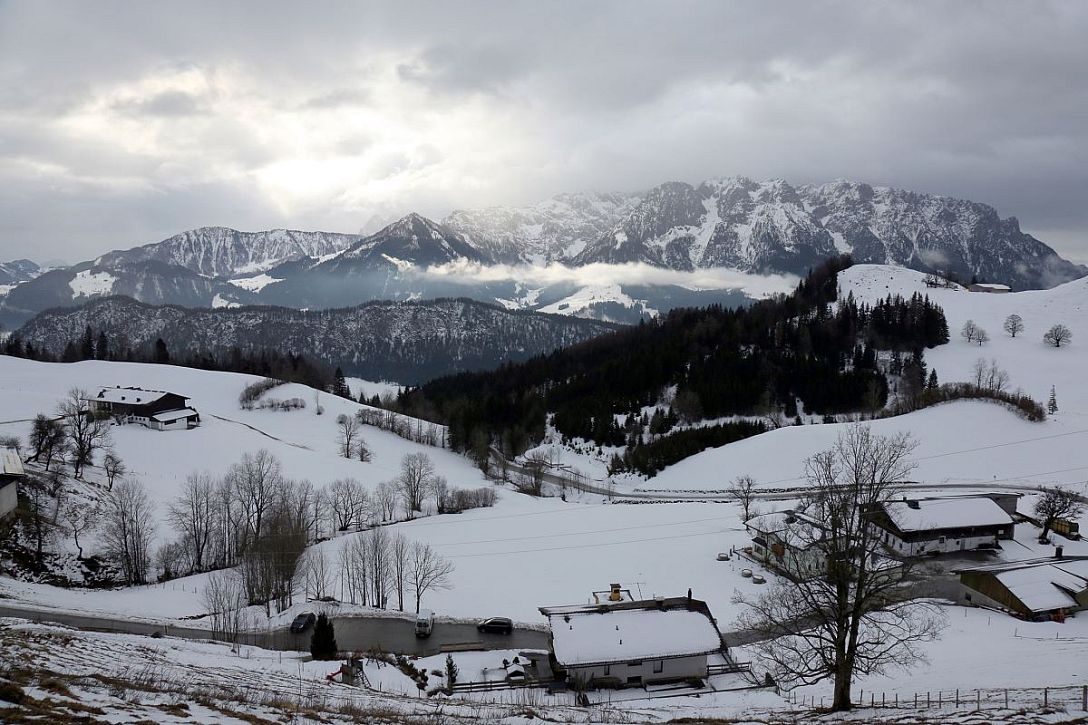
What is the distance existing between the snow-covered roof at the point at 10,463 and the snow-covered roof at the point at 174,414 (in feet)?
119

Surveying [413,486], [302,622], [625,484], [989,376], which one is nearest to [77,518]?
[302,622]

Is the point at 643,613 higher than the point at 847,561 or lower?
lower

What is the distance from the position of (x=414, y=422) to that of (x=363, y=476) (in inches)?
1536

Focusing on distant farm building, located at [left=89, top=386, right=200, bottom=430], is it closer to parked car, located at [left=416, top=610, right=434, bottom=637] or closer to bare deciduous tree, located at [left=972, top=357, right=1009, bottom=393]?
parked car, located at [left=416, top=610, right=434, bottom=637]

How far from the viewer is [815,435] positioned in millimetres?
81875

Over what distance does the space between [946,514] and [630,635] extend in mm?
31631

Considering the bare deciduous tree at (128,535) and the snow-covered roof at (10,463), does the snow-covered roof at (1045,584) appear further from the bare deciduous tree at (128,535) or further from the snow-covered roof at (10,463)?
the snow-covered roof at (10,463)

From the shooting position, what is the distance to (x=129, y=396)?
84625mm

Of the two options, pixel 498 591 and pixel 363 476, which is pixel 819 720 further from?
pixel 363 476

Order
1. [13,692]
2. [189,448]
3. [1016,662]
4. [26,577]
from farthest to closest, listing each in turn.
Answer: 1. [189,448]
2. [26,577]
3. [1016,662]
4. [13,692]

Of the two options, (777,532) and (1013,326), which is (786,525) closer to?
(777,532)

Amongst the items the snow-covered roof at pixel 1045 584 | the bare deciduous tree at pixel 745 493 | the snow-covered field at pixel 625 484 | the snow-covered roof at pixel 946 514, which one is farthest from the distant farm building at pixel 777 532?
the snow-covered roof at pixel 1045 584

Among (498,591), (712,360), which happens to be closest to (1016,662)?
(498,591)

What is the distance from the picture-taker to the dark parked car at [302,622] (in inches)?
1291
